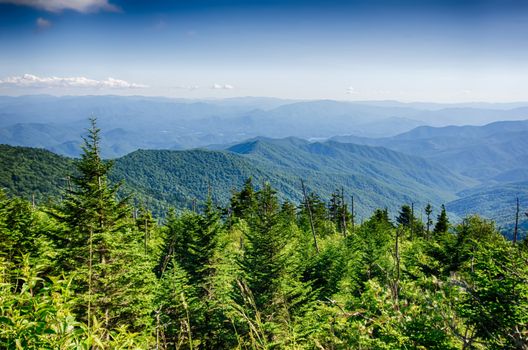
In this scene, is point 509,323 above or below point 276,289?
above

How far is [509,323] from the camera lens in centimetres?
521

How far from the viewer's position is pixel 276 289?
42.9ft

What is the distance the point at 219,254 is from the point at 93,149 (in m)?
8.88

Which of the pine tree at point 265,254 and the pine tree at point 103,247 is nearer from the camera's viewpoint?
the pine tree at point 103,247

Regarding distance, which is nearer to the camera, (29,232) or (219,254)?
(29,232)

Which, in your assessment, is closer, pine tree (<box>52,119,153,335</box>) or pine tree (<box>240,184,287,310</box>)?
pine tree (<box>52,119,153,335</box>)

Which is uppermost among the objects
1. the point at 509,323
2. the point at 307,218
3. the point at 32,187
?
the point at 509,323

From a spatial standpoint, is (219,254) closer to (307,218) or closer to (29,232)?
(29,232)

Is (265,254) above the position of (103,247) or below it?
below

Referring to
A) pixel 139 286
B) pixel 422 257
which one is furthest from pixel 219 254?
pixel 422 257

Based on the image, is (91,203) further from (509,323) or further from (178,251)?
(509,323)

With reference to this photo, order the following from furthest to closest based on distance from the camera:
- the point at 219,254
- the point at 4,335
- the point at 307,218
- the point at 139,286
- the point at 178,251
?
1. the point at 307,218
2. the point at 178,251
3. the point at 219,254
4. the point at 139,286
5. the point at 4,335

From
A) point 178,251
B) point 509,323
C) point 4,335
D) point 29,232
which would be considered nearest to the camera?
point 4,335

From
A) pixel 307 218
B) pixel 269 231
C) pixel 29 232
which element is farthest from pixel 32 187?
pixel 269 231
